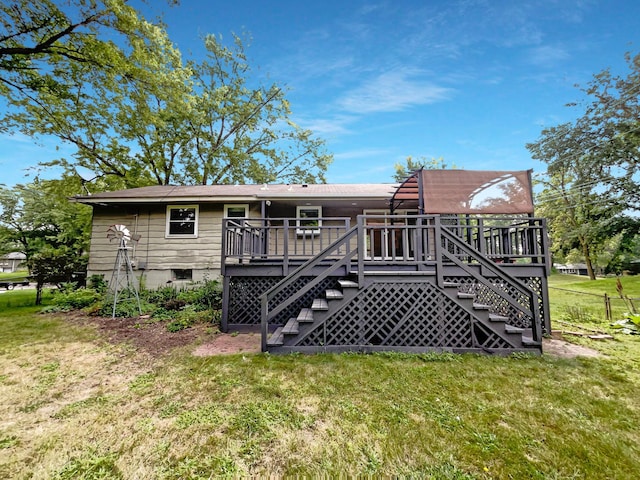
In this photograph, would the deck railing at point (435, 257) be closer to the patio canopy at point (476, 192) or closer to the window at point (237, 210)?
the patio canopy at point (476, 192)

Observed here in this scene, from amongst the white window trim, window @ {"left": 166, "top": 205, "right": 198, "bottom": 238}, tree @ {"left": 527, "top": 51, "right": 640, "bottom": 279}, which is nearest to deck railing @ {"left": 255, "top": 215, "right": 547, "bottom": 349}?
the white window trim

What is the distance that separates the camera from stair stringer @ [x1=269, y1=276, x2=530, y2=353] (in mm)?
4055

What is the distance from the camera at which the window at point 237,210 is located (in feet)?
30.4

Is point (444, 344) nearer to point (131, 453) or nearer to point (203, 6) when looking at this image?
point (131, 453)

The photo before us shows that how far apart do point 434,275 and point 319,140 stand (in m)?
17.3

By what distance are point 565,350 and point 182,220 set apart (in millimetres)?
10490

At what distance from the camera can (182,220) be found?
9.44 metres

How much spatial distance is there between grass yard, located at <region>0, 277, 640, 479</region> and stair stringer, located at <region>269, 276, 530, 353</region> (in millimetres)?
222

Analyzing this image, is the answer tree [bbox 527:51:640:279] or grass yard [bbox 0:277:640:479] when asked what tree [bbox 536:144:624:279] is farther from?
grass yard [bbox 0:277:640:479]

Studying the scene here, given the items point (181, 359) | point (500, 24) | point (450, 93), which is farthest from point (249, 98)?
point (181, 359)

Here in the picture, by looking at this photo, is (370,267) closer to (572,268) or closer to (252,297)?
(252,297)

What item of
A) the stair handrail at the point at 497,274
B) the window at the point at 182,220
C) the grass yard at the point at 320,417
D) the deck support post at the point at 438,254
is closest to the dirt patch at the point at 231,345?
the grass yard at the point at 320,417

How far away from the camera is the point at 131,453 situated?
6.64 feet

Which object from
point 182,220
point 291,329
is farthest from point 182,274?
point 291,329
